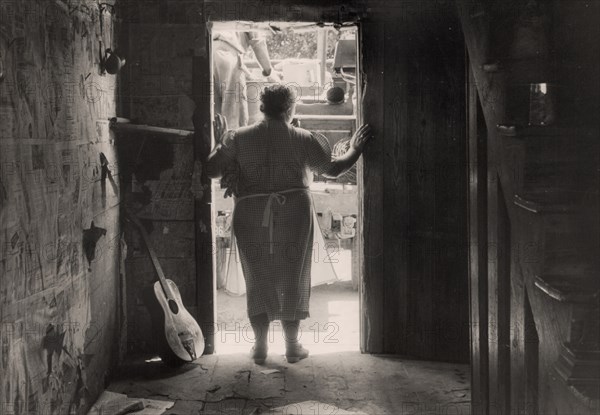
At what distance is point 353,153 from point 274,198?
22.6 inches

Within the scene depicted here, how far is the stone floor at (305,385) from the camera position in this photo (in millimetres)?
3812

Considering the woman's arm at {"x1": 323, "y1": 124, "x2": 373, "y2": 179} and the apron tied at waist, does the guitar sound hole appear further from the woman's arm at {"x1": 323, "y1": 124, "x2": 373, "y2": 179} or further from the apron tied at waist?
the woman's arm at {"x1": 323, "y1": 124, "x2": 373, "y2": 179}

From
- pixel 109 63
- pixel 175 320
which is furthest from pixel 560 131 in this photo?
pixel 175 320

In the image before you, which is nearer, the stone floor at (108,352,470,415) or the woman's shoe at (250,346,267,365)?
the stone floor at (108,352,470,415)

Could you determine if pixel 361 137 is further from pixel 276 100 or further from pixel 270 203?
pixel 270 203

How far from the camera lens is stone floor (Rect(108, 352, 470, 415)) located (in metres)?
3.81

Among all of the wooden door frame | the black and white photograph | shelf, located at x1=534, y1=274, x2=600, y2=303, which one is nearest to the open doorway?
the black and white photograph

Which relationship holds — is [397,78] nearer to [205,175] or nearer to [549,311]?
[205,175]

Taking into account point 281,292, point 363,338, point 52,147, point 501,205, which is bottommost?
point 363,338

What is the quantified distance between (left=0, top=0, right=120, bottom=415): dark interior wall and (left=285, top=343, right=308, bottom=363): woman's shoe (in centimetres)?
109

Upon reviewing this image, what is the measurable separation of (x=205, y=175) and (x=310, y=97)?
3100 millimetres

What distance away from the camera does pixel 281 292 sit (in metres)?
4.62

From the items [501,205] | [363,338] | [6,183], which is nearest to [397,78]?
[363,338]

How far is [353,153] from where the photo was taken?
4551 mm
